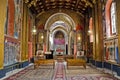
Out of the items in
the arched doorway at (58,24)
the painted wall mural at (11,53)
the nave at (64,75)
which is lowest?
the nave at (64,75)

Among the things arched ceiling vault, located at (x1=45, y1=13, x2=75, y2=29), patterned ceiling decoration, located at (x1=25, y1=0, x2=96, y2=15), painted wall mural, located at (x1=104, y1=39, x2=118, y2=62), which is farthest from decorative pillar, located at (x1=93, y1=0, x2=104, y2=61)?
Result: arched ceiling vault, located at (x1=45, y1=13, x2=75, y2=29)

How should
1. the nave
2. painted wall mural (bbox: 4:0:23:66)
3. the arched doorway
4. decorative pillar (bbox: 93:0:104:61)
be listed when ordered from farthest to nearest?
the arched doorway < decorative pillar (bbox: 93:0:104:61) < painted wall mural (bbox: 4:0:23:66) < the nave

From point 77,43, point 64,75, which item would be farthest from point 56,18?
point 64,75

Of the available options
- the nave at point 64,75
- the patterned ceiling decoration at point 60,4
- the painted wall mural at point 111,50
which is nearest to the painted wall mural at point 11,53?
the nave at point 64,75

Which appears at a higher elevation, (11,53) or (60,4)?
(60,4)

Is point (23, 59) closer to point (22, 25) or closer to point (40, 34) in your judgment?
point (22, 25)

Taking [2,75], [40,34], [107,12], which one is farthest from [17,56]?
[40,34]

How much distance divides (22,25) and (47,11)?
7.25 metres

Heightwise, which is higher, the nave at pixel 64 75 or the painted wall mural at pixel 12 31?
the painted wall mural at pixel 12 31

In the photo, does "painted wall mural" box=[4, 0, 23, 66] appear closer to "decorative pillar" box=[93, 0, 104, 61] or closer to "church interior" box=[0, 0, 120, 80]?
"church interior" box=[0, 0, 120, 80]

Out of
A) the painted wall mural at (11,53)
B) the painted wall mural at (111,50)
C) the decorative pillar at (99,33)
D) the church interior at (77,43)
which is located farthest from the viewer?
the decorative pillar at (99,33)

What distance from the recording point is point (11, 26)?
10.2 meters

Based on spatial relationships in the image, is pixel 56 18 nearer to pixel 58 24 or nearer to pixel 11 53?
pixel 58 24

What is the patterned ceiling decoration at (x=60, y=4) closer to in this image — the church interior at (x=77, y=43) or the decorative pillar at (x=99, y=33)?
the church interior at (x=77, y=43)
